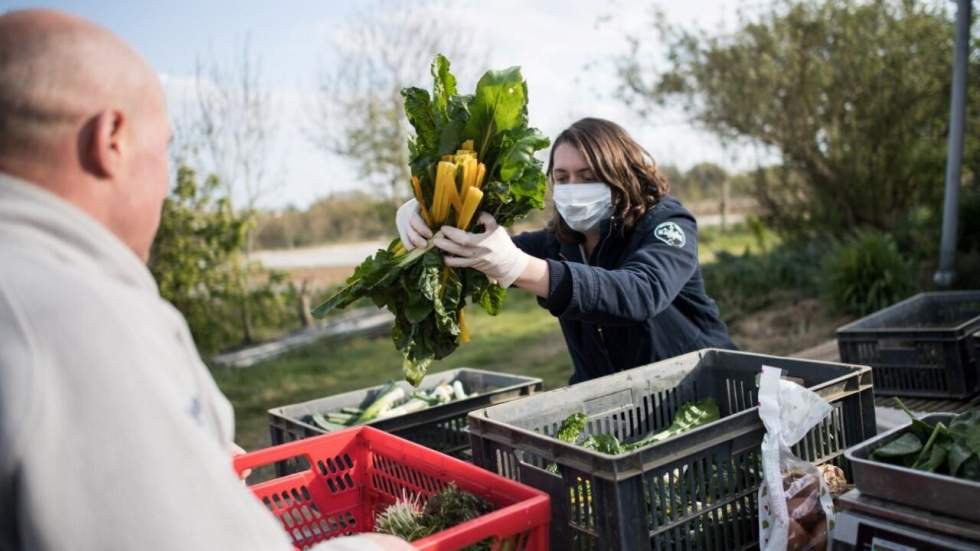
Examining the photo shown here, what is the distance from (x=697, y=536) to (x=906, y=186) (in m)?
9.85

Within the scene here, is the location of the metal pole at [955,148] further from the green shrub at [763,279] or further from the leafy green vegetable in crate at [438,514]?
the leafy green vegetable in crate at [438,514]

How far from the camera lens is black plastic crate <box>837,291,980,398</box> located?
11.9ft

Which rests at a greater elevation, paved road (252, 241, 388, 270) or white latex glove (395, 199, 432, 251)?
white latex glove (395, 199, 432, 251)

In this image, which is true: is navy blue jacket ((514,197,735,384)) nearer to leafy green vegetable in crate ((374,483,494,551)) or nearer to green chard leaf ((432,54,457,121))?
green chard leaf ((432,54,457,121))

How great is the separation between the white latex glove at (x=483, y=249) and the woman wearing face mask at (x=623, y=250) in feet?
0.60

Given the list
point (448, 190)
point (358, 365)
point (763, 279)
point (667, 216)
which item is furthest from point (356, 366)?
point (448, 190)

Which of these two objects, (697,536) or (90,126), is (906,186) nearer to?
(697,536)

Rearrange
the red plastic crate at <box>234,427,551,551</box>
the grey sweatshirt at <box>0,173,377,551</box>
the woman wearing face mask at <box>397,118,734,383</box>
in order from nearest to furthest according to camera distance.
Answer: the grey sweatshirt at <box>0,173,377,551</box> < the red plastic crate at <box>234,427,551,551</box> < the woman wearing face mask at <box>397,118,734,383</box>

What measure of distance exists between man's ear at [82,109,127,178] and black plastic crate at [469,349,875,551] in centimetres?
118

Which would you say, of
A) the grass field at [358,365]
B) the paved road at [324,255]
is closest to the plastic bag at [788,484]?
the grass field at [358,365]

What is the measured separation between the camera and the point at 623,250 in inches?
125

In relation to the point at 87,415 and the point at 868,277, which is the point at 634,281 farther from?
the point at 868,277

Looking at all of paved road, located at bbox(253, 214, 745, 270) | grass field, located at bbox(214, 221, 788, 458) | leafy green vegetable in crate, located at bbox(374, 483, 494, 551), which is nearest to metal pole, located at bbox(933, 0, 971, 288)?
grass field, located at bbox(214, 221, 788, 458)

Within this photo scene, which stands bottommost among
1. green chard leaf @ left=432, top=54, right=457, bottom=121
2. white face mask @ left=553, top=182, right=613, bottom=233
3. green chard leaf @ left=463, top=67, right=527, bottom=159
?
white face mask @ left=553, top=182, right=613, bottom=233
